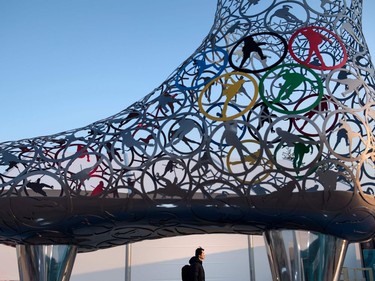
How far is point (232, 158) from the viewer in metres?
2.28

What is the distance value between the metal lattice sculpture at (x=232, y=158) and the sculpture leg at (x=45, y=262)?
72 mm

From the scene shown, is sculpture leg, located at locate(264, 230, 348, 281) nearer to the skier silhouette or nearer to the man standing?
the skier silhouette

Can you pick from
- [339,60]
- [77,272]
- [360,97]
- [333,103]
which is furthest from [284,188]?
[77,272]

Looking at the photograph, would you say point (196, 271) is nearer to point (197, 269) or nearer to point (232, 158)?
point (197, 269)

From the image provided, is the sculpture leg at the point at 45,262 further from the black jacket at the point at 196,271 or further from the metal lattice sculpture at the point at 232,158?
the black jacket at the point at 196,271

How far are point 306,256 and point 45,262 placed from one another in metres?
1.45

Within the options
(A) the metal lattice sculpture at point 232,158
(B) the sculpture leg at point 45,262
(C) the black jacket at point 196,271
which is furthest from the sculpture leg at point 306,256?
(C) the black jacket at point 196,271

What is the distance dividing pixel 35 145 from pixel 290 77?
1.48m

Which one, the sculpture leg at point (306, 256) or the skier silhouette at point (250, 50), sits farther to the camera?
the skier silhouette at point (250, 50)

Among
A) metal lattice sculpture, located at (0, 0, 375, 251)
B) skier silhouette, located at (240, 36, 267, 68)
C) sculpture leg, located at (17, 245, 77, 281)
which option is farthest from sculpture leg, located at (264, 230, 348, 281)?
sculpture leg, located at (17, 245, 77, 281)

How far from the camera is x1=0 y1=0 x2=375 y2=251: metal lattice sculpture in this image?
2240mm

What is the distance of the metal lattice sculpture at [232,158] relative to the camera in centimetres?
224

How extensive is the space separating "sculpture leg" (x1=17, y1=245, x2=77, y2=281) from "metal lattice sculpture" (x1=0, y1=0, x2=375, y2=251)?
72 millimetres

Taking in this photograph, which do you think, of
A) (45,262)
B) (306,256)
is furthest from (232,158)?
(45,262)
